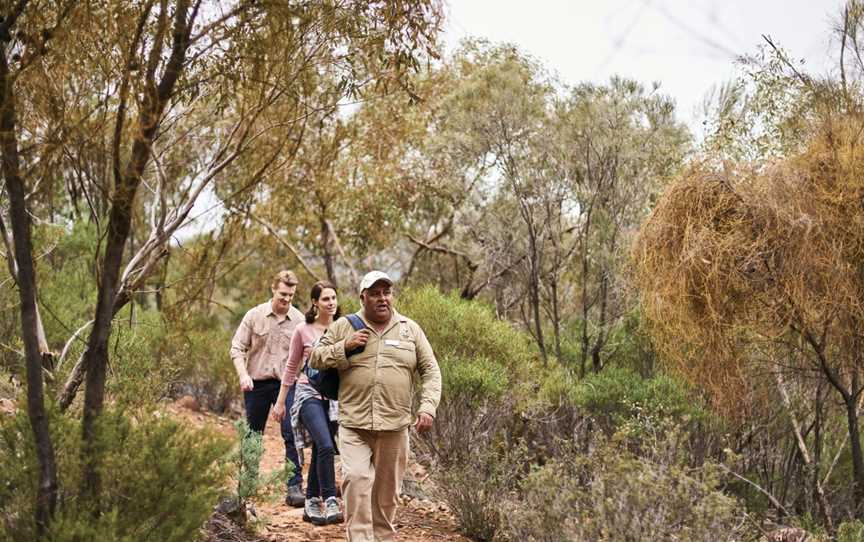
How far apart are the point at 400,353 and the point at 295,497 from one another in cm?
246

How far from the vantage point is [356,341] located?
5492mm

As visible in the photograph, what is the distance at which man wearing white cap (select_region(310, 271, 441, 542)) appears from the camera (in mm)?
5512

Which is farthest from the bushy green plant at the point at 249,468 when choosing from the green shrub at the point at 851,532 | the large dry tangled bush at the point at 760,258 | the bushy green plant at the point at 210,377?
the bushy green plant at the point at 210,377

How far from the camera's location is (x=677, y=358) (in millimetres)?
9297

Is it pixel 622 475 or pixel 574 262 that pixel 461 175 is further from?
pixel 622 475

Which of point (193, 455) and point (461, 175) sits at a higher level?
point (461, 175)

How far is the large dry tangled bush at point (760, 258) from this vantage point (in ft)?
28.0

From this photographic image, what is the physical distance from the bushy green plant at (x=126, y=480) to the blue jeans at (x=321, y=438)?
77.4 inches

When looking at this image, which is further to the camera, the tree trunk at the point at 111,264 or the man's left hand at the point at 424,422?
the man's left hand at the point at 424,422

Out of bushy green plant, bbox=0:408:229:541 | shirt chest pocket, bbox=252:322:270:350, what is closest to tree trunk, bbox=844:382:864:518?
shirt chest pocket, bbox=252:322:270:350

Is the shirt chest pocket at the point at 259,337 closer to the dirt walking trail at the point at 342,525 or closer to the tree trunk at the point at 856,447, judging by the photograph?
the dirt walking trail at the point at 342,525

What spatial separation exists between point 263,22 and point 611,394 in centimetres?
711

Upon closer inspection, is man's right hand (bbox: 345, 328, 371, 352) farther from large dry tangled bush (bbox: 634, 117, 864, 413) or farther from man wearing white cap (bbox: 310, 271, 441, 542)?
large dry tangled bush (bbox: 634, 117, 864, 413)

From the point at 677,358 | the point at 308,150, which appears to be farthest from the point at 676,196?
the point at 308,150
